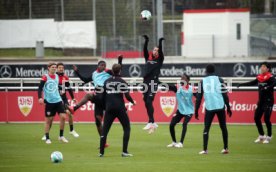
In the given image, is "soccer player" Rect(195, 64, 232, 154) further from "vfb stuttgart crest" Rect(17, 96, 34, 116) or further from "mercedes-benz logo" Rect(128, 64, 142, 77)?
"mercedes-benz logo" Rect(128, 64, 142, 77)

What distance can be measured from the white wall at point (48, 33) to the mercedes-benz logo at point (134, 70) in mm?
3929

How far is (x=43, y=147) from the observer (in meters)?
20.3

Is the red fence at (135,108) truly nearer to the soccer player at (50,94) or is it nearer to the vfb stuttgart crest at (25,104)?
the vfb stuttgart crest at (25,104)

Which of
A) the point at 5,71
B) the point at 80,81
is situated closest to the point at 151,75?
the point at 80,81

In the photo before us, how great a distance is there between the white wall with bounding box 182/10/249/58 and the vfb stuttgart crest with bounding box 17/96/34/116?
1179 cm

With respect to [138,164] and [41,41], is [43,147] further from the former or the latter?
[41,41]

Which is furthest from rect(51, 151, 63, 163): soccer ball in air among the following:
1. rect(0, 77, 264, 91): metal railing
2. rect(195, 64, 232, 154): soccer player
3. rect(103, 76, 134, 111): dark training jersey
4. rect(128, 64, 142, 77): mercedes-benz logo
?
rect(128, 64, 142, 77): mercedes-benz logo

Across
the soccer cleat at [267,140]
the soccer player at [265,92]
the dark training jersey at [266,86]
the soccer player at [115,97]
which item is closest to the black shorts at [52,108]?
the soccer player at [115,97]

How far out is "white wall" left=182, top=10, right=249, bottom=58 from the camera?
3769 centimetres

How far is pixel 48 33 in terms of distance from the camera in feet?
134

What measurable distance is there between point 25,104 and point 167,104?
579 centimetres

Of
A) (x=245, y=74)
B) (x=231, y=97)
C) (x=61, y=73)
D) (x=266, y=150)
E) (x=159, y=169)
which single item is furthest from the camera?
(x=245, y=74)

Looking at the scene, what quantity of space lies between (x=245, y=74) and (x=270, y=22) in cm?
472

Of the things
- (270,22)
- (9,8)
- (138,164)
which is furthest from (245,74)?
(138,164)
